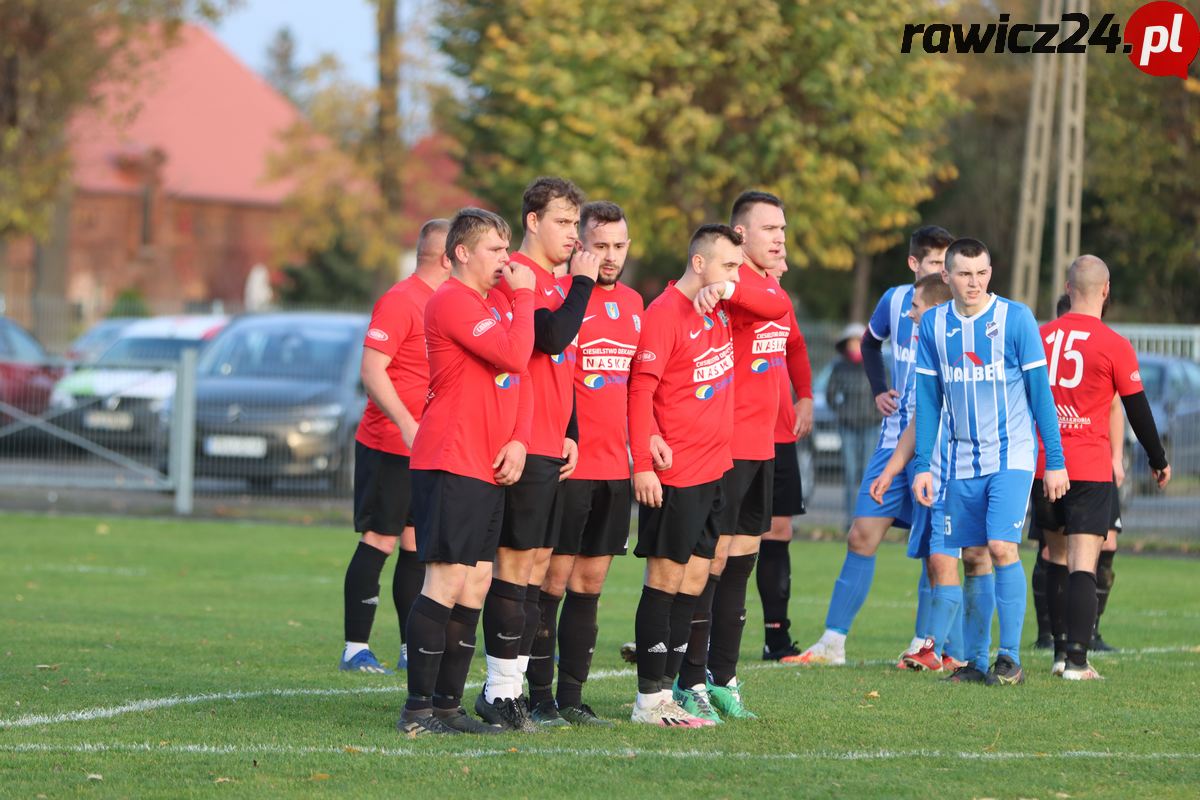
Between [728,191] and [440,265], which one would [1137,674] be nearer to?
[440,265]

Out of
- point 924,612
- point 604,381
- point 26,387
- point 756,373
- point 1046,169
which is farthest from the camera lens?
point 1046,169

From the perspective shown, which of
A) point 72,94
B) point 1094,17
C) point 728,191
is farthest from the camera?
point 72,94

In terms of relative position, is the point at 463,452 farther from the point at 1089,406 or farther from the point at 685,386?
the point at 1089,406

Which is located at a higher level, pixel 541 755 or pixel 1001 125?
pixel 1001 125

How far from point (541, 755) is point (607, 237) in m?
2.10

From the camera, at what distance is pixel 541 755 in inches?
260

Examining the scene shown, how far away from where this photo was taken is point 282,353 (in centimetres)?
1977

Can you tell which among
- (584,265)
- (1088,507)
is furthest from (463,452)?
(1088,507)

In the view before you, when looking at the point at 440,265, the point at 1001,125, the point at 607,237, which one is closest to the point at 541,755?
the point at 607,237

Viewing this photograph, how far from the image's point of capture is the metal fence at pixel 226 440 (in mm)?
18656

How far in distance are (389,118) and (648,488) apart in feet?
132

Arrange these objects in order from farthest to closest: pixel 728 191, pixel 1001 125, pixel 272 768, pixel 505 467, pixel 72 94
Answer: pixel 1001 125 < pixel 72 94 < pixel 728 191 < pixel 505 467 < pixel 272 768

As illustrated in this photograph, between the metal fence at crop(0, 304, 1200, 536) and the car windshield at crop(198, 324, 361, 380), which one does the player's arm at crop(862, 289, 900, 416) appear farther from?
the car windshield at crop(198, 324, 361, 380)

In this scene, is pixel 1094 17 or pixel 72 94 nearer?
pixel 1094 17
